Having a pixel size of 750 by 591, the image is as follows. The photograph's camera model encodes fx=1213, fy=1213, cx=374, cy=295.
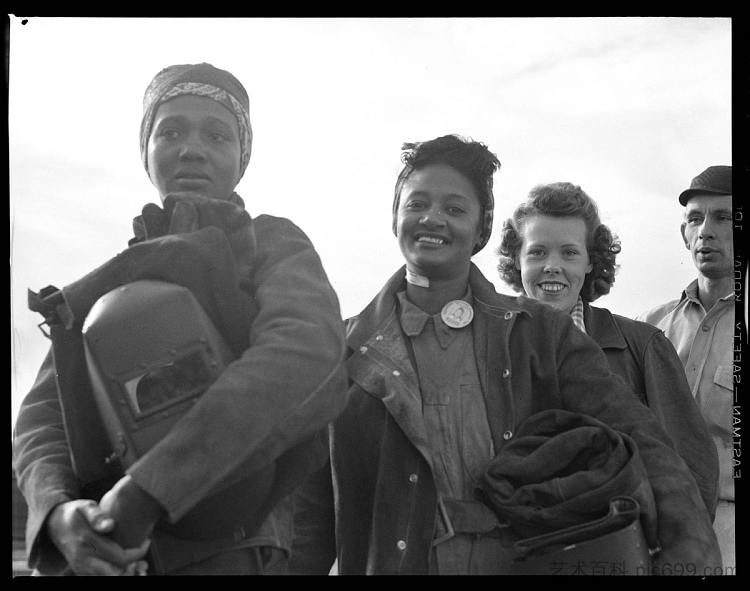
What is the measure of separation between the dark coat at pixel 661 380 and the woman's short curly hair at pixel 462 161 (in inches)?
29.6

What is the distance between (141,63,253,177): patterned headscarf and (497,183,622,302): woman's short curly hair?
1291mm

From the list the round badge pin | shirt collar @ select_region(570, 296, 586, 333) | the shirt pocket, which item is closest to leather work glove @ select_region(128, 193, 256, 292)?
the round badge pin

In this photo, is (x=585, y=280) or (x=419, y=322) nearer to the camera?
(x=419, y=322)

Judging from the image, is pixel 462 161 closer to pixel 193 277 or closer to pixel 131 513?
pixel 193 277

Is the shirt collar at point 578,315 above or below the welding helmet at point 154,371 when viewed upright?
above

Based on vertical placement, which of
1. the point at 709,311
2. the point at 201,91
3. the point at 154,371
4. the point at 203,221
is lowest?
the point at 154,371

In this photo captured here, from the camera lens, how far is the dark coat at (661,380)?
551cm

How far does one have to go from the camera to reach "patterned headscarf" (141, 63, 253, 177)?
544 cm

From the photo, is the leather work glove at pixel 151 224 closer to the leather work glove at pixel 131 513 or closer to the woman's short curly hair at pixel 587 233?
the leather work glove at pixel 131 513

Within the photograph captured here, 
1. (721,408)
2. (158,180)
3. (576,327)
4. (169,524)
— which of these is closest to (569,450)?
(576,327)

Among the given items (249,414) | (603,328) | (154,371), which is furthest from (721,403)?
(154,371)

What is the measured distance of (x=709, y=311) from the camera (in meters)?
5.88

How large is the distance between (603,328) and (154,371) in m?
2.20

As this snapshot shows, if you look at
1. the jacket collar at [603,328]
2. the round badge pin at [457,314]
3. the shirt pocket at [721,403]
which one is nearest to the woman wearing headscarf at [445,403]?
the round badge pin at [457,314]
